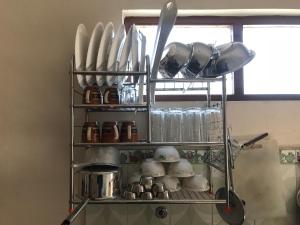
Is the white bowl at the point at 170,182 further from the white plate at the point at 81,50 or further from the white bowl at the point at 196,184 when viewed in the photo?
the white plate at the point at 81,50

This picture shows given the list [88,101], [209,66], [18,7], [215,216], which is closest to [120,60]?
[88,101]

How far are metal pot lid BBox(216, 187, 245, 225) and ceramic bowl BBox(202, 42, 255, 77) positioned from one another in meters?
0.54

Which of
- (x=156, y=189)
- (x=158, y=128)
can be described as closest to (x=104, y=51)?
(x=158, y=128)

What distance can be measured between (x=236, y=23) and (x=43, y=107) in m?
1.12

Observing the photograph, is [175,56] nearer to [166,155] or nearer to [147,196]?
[166,155]

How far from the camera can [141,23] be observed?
5.93ft

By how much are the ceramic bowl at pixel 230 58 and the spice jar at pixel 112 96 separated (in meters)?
0.41

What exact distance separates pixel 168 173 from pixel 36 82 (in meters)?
0.80

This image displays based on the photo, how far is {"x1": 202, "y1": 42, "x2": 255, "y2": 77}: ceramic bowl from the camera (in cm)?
139

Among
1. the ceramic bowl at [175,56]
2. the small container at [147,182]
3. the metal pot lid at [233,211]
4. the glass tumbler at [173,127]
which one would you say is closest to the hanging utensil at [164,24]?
the ceramic bowl at [175,56]

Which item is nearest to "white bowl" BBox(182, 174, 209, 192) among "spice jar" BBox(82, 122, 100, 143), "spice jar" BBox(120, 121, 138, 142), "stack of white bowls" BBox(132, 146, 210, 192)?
"stack of white bowls" BBox(132, 146, 210, 192)

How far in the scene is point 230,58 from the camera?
1.40 meters

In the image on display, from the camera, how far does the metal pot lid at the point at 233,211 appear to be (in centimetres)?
146

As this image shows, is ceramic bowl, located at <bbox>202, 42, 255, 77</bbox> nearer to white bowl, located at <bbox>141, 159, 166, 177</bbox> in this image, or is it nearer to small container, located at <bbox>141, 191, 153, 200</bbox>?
white bowl, located at <bbox>141, 159, 166, 177</bbox>
